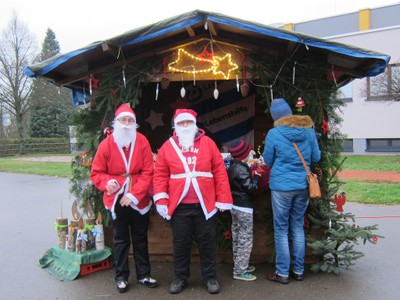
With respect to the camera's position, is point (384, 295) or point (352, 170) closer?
point (384, 295)

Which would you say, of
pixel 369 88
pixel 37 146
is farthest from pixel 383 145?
pixel 37 146

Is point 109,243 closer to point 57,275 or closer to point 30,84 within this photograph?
point 57,275

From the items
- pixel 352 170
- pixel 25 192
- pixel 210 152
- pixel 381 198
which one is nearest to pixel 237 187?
pixel 210 152

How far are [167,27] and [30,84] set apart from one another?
106ft

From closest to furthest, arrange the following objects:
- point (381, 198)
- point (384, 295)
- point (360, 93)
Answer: point (384, 295) → point (381, 198) → point (360, 93)

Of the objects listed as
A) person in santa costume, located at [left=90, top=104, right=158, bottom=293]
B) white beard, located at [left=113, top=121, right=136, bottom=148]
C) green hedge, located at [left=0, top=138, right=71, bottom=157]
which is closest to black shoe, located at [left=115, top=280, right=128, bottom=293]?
person in santa costume, located at [left=90, top=104, right=158, bottom=293]

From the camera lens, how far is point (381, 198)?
31.2 ft

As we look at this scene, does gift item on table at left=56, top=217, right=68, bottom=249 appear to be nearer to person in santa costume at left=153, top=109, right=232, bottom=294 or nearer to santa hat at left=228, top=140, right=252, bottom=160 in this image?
person in santa costume at left=153, top=109, right=232, bottom=294

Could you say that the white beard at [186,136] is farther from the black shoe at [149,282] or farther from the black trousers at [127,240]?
the black shoe at [149,282]

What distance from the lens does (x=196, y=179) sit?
4195mm

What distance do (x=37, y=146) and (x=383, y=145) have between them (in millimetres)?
25705

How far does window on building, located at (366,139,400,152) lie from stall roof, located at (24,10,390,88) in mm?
17301

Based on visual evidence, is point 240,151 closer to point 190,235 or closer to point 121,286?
point 190,235

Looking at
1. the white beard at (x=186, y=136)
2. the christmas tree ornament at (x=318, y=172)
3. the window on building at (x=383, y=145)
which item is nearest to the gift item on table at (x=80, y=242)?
the white beard at (x=186, y=136)
